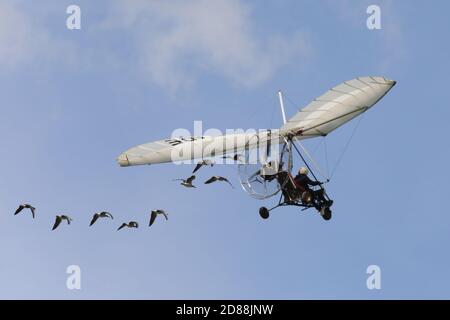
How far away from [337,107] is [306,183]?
4.32 meters

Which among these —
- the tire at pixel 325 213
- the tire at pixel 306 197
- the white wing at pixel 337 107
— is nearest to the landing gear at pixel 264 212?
the tire at pixel 306 197

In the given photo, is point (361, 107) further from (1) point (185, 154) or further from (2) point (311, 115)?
(1) point (185, 154)

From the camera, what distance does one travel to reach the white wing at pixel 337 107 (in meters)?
53.7

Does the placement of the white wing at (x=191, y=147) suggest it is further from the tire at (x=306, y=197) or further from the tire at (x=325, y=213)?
the tire at (x=325, y=213)

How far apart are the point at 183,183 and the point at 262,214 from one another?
525cm

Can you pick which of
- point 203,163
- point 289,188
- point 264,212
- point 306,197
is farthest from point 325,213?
point 203,163

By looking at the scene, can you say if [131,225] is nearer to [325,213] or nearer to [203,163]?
[203,163]

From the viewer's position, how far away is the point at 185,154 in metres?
58.2

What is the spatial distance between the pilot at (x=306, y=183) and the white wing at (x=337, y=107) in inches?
88.3

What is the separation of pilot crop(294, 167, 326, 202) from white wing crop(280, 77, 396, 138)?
7.36 ft

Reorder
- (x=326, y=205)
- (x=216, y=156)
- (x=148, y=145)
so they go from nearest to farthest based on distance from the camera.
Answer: (x=326, y=205), (x=216, y=156), (x=148, y=145)
